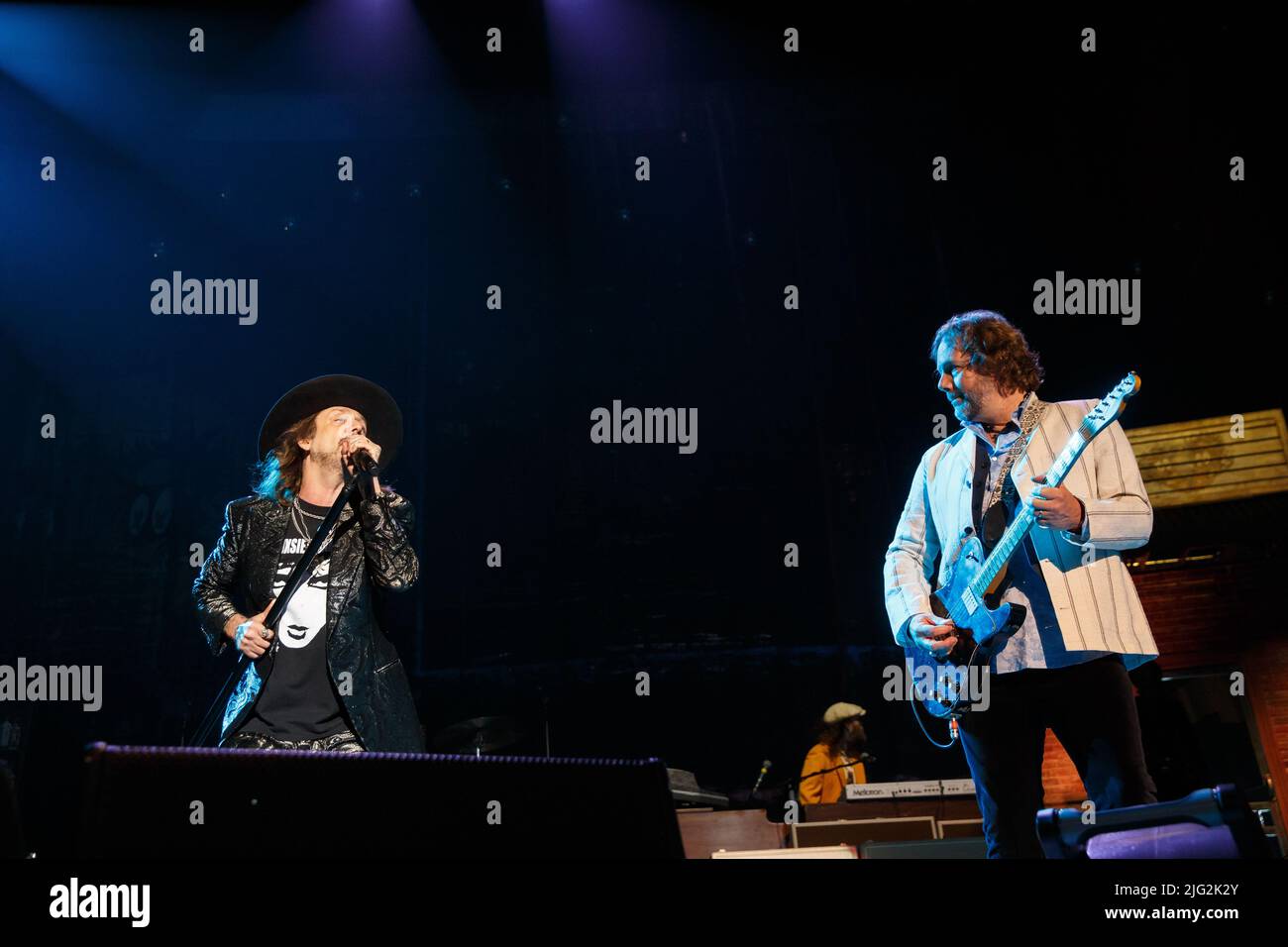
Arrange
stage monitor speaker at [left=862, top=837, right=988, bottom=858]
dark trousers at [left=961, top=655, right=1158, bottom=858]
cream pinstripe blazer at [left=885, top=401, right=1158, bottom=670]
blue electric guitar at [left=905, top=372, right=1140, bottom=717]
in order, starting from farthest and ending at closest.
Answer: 1. stage monitor speaker at [left=862, top=837, right=988, bottom=858]
2. blue electric guitar at [left=905, top=372, right=1140, bottom=717]
3. cream pinstripe blazer at [left=885, top=401, right=1158, bottom=670]
4. dark trousers at [left=961, top=655, right=1158, bottom=858]

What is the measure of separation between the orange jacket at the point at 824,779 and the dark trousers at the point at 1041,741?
4.49 m

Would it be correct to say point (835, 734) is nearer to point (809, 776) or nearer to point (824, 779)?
point (824, 779)

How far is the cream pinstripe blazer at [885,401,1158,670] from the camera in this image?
289 centimetres

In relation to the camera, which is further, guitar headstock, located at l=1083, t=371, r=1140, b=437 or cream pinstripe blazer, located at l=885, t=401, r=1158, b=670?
guitar headstock, located at l=1083, t=371, r=1140, b=437

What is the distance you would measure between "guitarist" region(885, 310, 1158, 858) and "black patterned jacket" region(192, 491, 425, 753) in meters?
1.62

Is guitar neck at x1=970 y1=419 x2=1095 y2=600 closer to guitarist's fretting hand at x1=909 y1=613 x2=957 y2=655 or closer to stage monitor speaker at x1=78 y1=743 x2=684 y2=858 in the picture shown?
guitarist's fretting hand at x1=909 y1=613 x2=957 y2=655

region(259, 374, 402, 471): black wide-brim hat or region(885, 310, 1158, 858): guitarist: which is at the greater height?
region(259, 374, 402, 471): black wide-brim hat

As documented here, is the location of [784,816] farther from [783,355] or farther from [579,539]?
[783,355]

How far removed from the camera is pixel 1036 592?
305 cm

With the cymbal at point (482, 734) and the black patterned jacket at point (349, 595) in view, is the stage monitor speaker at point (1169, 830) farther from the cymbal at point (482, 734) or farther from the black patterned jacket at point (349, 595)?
the cymbal at point (482, 734)

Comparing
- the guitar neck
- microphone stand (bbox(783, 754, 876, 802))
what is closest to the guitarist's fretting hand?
the guitar neck

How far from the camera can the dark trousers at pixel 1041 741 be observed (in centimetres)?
276

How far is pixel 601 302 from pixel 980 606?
5.69 meters
